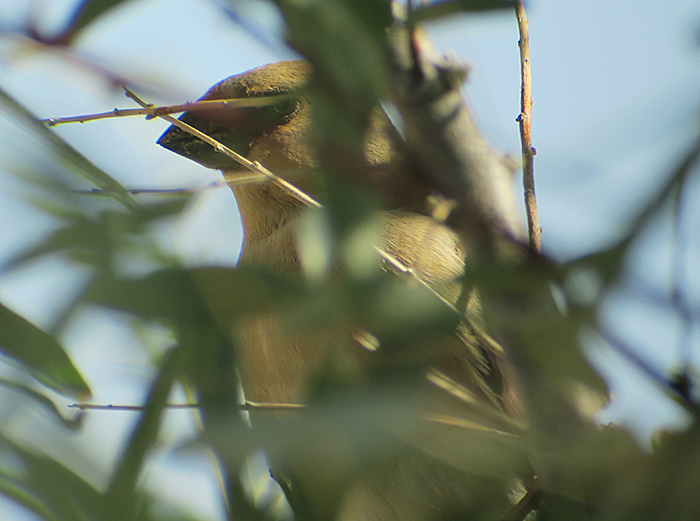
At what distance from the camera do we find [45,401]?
2.81 ft

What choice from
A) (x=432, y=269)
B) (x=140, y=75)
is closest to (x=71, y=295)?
(x=140, y=75)

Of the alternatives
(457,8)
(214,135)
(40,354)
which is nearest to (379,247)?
(457,8)

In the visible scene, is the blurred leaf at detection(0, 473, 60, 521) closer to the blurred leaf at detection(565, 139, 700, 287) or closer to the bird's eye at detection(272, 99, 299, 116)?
the blurred leaf at detection(565, 139, 700, 287)

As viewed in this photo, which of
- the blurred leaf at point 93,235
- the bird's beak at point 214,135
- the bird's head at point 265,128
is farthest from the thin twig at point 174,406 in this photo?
the bird's head at point 265,128

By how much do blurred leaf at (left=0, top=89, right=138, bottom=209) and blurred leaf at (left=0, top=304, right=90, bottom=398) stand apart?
0.18m

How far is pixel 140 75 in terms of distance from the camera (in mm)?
866

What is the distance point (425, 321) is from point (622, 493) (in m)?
0.25

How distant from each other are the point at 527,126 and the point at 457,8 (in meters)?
0.16

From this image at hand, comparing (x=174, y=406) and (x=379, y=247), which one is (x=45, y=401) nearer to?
(x=174, y=406)

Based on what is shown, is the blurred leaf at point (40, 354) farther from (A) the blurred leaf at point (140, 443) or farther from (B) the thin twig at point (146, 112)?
(B) the thin twig at point (146, 112)

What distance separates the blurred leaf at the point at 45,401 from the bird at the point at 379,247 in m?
0.21

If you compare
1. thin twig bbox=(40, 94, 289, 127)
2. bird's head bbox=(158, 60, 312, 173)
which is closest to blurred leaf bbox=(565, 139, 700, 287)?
thin twig bbox=(40, 94, 289, 127)

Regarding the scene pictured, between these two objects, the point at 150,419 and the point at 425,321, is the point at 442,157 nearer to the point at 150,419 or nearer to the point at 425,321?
the point at 425,321

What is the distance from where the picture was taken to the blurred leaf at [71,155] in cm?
79
